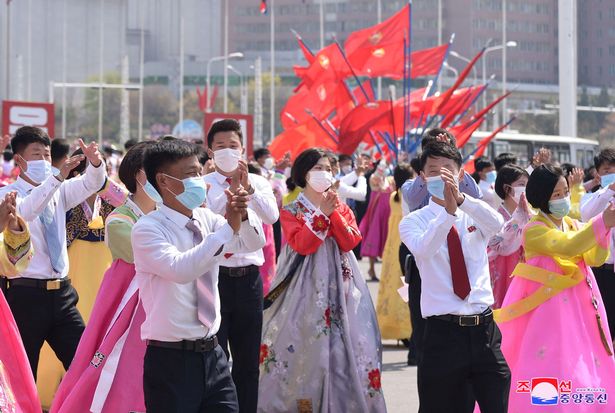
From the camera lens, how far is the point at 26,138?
6910 mm

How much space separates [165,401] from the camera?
450cm

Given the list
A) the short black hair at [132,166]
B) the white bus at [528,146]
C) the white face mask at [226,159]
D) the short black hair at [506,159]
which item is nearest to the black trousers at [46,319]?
the short black hair at [132,166]

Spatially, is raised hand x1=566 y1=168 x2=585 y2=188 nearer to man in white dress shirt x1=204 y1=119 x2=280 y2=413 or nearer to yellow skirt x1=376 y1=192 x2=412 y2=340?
man in white dress shirt x1=204 y1=119 x2=280 y2=413

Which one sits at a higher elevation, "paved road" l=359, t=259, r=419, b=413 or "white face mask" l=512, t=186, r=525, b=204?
"white face mask" l=512, t=186, r=525, b=204

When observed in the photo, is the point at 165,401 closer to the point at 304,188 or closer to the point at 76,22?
the point at 304,188

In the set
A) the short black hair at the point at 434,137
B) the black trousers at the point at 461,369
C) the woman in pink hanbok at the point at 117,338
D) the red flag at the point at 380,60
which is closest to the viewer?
the black trousers at the point at 461,369

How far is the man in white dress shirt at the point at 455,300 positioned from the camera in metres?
5.44

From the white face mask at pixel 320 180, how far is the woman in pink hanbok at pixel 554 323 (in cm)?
133

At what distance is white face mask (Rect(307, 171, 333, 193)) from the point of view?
23.7ft

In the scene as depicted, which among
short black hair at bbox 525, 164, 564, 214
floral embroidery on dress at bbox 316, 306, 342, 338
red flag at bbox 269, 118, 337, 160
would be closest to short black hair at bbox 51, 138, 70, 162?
floral embroidery on dress at bbox 316, 306, 342, 338

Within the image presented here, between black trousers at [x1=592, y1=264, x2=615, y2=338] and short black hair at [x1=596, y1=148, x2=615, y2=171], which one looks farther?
black trousers at [x1=592, y1=264, x2=615, y2=338]

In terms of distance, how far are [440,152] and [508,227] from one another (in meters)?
1.82

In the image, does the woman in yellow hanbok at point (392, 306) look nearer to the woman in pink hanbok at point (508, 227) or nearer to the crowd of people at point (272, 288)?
the woman in pink hanbok at point (508, 227)

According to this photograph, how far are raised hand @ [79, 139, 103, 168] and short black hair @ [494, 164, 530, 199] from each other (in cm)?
274
